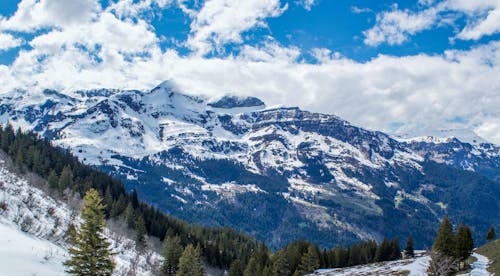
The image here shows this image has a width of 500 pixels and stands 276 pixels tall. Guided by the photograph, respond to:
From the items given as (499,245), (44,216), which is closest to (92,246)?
(44,216)

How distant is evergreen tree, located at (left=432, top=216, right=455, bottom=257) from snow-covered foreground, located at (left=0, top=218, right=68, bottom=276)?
5924cm

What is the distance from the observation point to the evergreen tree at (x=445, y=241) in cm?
6931

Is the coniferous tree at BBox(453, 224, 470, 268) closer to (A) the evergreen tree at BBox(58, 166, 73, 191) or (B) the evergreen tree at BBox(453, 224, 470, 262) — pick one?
(B) the evergreen tree at BBox(453, 224, 470, 262)

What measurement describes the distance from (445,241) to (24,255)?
65.6m

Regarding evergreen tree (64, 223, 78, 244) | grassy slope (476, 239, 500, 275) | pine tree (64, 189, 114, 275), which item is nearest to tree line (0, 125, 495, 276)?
grassy slope (476, 239, 500, 275)

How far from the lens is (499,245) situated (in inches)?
3300

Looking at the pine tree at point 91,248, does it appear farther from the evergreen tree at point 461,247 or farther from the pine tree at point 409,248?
the pine tree at point 409,248

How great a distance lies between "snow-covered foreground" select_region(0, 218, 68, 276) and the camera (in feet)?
78.3

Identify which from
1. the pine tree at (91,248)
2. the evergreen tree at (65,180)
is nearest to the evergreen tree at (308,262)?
the evergreen tree at (65,180)

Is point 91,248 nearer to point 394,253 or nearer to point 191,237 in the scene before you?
point 394,253

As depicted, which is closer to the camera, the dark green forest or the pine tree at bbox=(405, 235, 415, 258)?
the dark green forest

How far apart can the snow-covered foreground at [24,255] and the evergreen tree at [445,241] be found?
5924 cm

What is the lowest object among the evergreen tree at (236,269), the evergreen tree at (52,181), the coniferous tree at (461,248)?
the evergreen tree at (236,269)

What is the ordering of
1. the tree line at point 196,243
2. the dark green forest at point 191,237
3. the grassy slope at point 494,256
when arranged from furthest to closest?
1. the dark green forest at point 191,237
2. the tree line at point 196,243
3. the grassy slope at point 494,256
